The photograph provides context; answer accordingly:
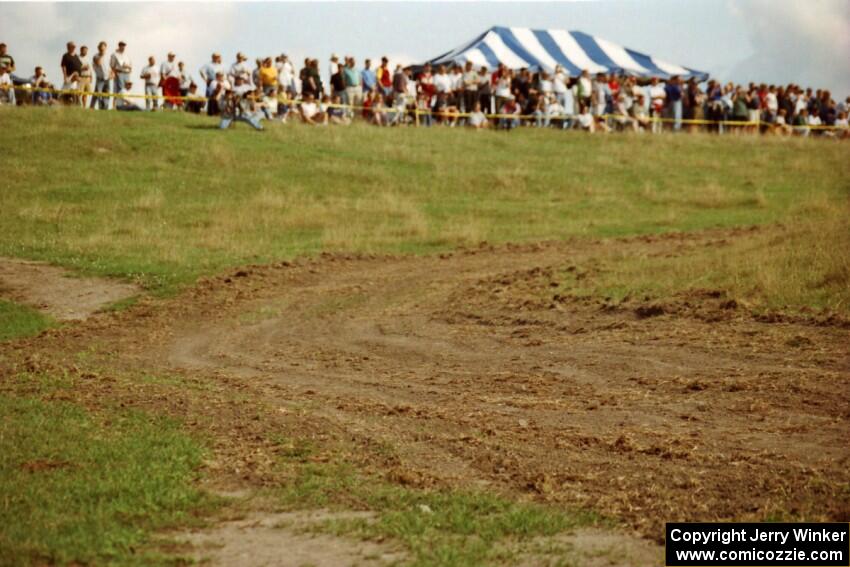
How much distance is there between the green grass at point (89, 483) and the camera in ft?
24.5

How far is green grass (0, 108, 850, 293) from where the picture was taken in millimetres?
24844

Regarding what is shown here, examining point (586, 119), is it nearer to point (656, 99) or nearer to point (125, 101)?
point (656, 99)

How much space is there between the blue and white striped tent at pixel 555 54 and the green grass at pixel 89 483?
118 feet

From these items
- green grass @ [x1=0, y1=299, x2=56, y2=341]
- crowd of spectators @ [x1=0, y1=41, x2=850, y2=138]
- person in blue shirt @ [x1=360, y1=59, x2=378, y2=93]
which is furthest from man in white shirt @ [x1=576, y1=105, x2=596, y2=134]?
green grass @ [x1=0, y1=299, x2=56, y2=341]

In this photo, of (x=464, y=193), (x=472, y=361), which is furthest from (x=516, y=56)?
(x=472, y=361)

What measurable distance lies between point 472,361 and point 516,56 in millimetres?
33420

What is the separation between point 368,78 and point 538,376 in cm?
2714

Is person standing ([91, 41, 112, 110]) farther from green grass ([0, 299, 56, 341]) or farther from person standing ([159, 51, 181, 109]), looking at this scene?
green grass ([0, 299, 56, 341])

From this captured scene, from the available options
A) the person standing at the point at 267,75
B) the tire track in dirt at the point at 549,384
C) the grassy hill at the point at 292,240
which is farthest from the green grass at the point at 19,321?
the person standing at the point at 267,75

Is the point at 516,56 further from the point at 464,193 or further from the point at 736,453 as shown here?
the point at 736,453

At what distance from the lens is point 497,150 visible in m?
38.0

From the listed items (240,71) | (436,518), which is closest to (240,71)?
(240,71)

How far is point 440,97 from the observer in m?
40.8

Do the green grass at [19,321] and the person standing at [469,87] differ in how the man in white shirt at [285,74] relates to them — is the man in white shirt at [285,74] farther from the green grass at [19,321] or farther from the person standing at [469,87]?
the green grass at [19,321]
